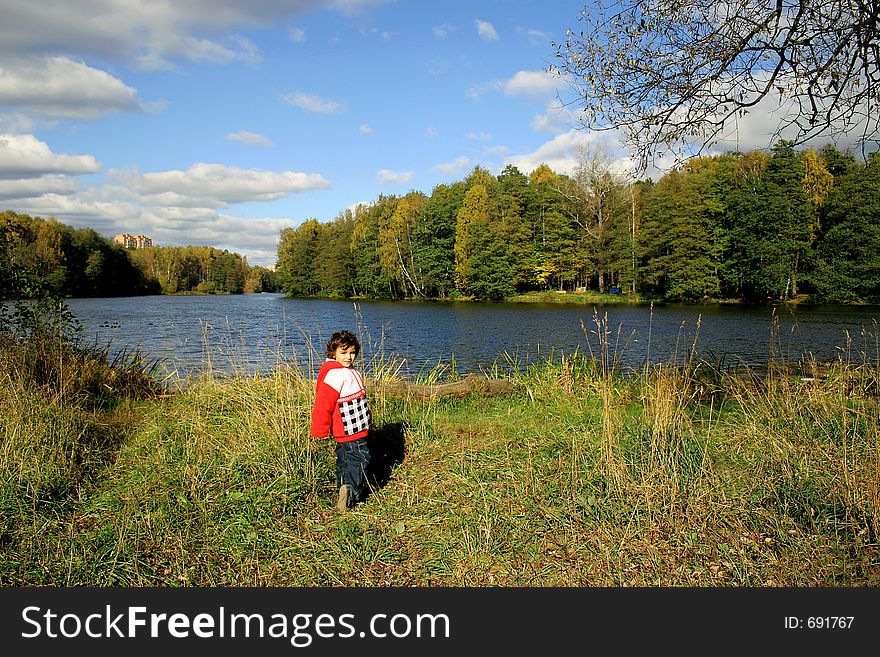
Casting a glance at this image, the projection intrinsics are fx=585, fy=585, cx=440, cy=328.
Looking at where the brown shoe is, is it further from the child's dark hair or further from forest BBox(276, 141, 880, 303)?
forest BBox(276, 141, 880, 303)

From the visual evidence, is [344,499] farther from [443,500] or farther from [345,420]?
[443,500]

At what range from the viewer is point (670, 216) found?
45.6 meters

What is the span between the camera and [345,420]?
4.90 metres

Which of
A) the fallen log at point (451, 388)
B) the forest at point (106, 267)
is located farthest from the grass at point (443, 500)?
the forest at point (106, 267)

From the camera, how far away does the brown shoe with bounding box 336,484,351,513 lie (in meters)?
4.71

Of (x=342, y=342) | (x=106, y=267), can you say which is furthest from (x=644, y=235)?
(x=106, y=267)

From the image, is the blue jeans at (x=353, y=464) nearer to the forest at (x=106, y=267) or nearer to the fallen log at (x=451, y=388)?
the fallen log at (x=451, y=388)

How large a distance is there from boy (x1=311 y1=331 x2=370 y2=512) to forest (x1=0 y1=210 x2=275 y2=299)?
21.8ft

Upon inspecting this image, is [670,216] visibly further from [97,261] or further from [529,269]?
[97,261]

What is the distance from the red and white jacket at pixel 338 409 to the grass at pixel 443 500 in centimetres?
53

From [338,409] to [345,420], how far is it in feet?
0.36

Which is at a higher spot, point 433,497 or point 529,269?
point 529,269

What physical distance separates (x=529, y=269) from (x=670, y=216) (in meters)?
13.2

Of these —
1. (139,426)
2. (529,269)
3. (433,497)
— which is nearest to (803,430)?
(433,497)
